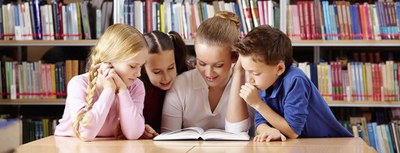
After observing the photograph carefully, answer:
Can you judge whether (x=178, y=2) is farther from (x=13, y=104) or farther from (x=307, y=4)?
(x=13, y=104)

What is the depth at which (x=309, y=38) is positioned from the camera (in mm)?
3459

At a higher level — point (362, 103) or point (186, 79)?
point (186, 79)

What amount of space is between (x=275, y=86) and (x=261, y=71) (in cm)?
10

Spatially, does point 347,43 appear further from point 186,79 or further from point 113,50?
point 113,50

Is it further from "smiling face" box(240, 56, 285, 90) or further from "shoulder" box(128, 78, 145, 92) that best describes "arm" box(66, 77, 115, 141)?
"smiling face" box(240, 56, 285, 90)

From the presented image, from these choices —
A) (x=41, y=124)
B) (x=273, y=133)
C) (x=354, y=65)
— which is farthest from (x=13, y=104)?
(x=273, y=133)

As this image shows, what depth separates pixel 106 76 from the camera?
1.94 meters

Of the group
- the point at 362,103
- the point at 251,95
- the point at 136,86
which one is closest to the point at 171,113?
the point at 136,86

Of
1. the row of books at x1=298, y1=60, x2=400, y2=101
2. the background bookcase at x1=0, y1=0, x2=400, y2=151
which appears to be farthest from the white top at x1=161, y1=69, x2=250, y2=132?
the row of books at x1=298, y1=60, x2=400, y2=101

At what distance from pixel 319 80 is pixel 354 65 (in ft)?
0.68

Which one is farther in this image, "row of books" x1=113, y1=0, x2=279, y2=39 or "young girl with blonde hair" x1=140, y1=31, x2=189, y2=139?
"row of books" x1=113, y1=0, x2=279, y2=39

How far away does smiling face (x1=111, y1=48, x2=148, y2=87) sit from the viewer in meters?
1.93

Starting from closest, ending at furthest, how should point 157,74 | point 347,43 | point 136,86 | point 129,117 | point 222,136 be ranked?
point 222,136 < point 129,117 < point 136,86 < point 157,74 < point 347,43

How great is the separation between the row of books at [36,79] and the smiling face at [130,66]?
173cm
